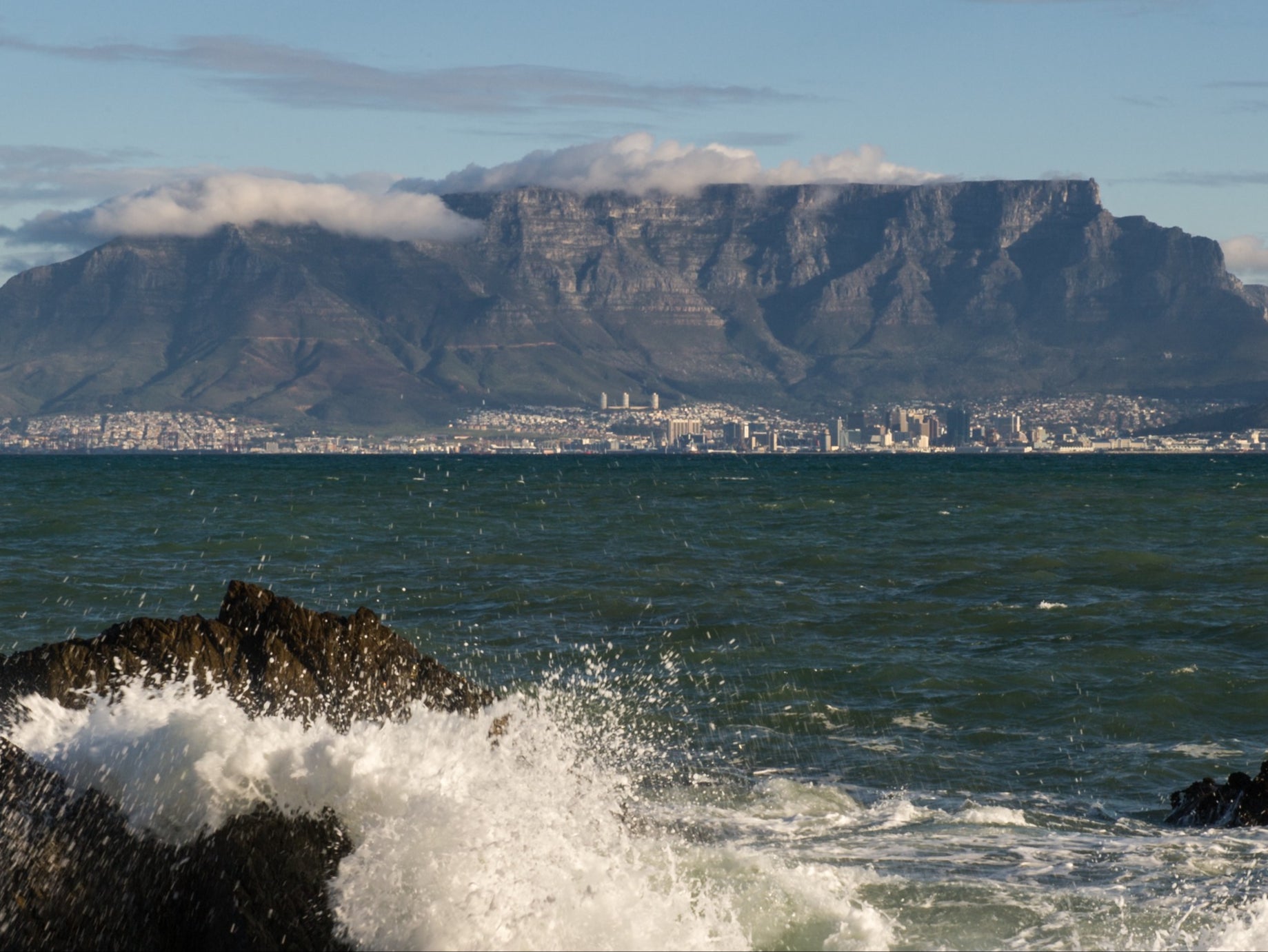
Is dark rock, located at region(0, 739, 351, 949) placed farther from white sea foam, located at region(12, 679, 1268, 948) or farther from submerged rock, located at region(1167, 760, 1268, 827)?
submerged rock, located at region(1167, 760, 1268, 827)

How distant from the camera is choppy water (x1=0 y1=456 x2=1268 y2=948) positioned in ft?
28.7

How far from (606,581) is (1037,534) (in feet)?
62.9

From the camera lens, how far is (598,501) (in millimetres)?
67938

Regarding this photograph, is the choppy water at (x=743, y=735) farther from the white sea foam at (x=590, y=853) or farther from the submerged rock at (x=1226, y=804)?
the submerged rock at (x=1226, y=804)

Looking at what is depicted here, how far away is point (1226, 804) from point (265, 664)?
26.2 feet

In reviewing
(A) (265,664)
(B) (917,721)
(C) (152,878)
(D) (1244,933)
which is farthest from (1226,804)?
(C) (152,878)

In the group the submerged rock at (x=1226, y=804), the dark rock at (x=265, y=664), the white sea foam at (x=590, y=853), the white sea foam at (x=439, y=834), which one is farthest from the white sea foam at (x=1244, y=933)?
the dark rock at (x=265, y=664)

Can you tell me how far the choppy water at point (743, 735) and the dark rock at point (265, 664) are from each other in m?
0.61

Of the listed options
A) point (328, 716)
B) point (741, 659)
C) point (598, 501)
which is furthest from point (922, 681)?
point (598, 501)

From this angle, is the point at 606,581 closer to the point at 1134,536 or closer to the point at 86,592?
the point at 86,592

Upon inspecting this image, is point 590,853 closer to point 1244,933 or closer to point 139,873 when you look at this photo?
point 139,873

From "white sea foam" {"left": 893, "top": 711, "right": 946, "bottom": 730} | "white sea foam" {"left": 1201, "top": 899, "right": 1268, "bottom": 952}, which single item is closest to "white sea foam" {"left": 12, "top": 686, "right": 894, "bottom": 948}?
"white sea foam" {"left": 1201, "top": 899, "right": 1268, "bottom": 952}

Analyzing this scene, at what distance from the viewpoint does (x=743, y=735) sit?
16531mm

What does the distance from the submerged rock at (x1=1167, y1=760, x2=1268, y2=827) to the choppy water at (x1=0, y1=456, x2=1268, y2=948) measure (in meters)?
0.32
